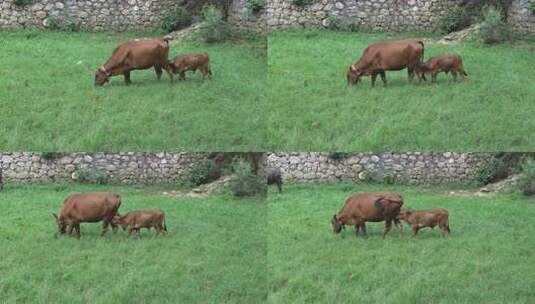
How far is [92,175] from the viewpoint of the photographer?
1588 cm

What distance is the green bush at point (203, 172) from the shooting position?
15398 mm

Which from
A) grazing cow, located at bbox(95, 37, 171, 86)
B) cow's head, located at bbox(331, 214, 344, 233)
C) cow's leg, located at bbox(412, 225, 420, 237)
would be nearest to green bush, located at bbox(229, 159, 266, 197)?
cow's head, located at bbox(331, 214, 344, 233)

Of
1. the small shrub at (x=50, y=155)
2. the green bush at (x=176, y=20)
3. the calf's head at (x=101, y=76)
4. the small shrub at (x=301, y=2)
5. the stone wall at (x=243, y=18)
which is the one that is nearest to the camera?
the calf's head at (x=101, y=76)

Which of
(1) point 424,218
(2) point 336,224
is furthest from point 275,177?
(1) point 424,218

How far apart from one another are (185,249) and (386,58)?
4.45 m

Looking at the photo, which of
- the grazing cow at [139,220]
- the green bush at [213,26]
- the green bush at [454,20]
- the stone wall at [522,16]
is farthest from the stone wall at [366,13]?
the grazing cow at [139,220]

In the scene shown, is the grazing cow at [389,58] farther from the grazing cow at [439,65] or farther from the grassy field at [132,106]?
the grassy field at [132,106]

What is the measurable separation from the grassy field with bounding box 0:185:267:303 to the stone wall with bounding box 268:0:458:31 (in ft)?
12.7

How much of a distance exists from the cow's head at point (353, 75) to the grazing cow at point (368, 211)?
79.5 inches

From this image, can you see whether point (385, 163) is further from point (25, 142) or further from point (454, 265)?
point (25, 142)

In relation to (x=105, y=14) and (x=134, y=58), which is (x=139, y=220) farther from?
(x=105, y=14)

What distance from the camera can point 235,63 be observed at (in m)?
15.7

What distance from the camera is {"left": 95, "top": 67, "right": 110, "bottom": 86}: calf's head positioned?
49.1 feet

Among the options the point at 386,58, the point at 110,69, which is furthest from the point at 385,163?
the point at 110,69
